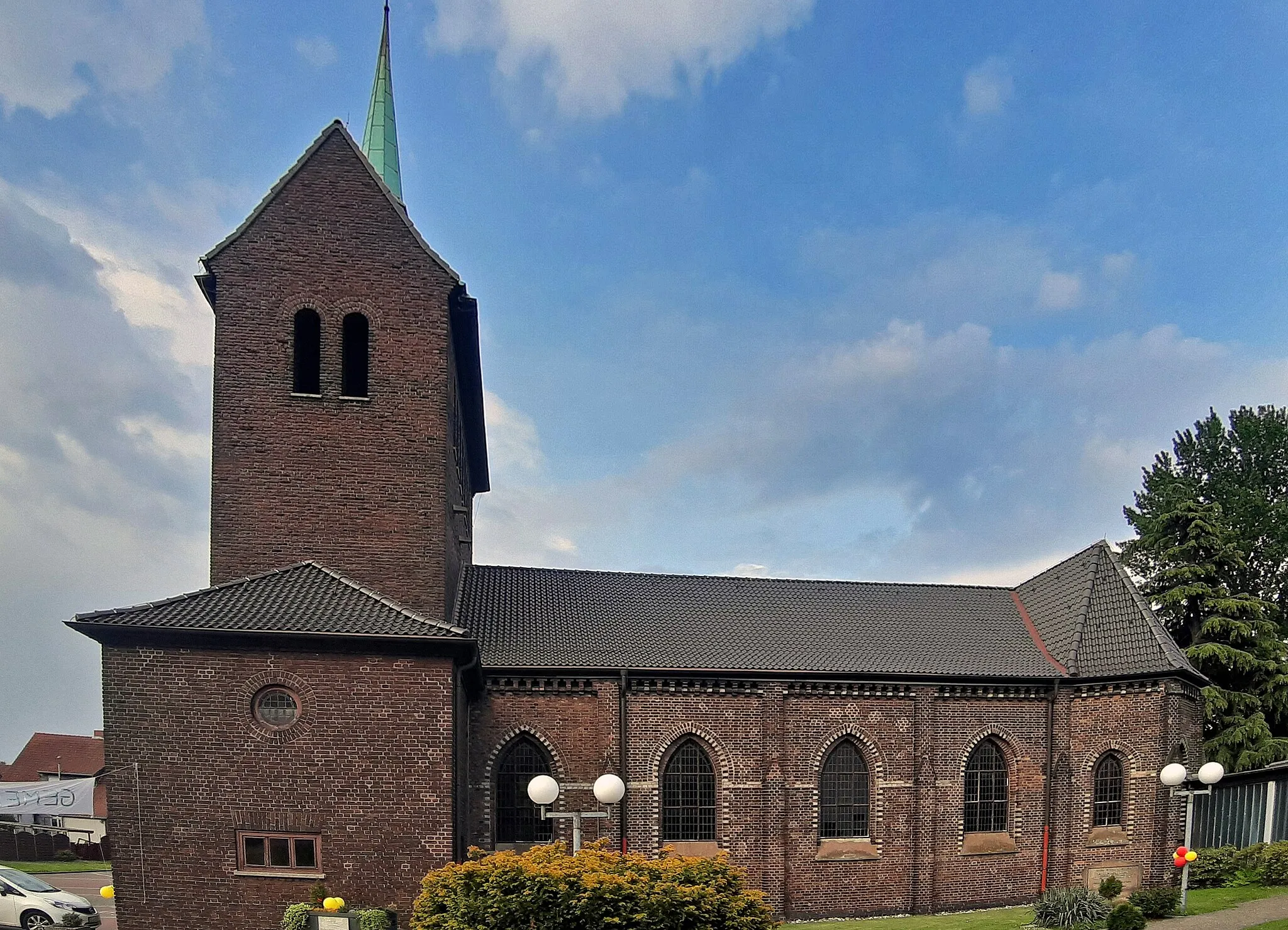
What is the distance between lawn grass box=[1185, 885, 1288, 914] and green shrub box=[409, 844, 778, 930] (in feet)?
43.6

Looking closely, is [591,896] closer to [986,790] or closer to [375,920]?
[375,920]

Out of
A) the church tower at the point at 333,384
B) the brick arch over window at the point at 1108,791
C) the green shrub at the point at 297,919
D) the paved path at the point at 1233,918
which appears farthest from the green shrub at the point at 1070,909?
the green shrub at the point at 297,919

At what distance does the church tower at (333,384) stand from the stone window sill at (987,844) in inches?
573

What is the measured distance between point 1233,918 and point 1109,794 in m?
5.09

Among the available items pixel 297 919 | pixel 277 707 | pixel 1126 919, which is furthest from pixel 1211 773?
pixel 277 707

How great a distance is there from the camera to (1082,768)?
23.2 metres

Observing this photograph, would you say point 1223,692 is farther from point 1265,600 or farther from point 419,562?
point 419,562

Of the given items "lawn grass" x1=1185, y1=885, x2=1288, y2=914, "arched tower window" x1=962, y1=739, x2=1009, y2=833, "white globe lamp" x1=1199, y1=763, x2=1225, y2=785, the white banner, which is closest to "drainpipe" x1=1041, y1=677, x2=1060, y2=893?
"arched tower window" x1=962, y1=739, x2=1009, y2=833

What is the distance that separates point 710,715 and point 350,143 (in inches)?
600

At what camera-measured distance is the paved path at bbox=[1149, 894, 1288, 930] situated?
17266 mm

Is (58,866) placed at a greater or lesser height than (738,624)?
lesser

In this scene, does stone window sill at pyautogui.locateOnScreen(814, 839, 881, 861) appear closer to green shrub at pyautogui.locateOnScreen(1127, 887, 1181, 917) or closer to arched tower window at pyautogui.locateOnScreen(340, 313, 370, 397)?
green shrub at pyautogui.locateOnScreen(1127, 887, 1181, 917)

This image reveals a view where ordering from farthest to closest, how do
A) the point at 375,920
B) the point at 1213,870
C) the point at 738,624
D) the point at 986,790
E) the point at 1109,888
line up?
the point at 738,624 → the point at 986,790 → the point at 1213,870 → the point at 1109,888 → the point at 375,920

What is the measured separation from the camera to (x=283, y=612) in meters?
16.1
